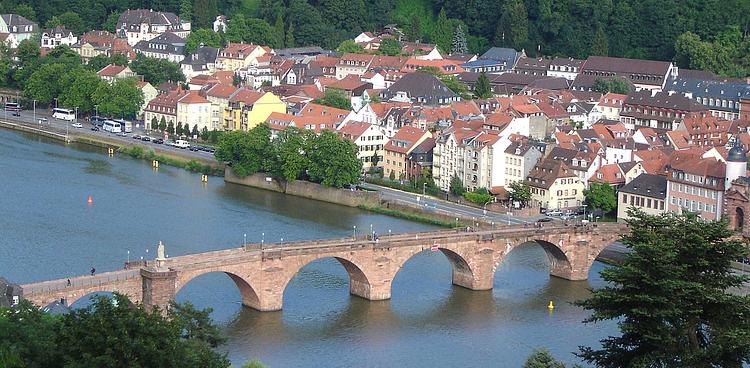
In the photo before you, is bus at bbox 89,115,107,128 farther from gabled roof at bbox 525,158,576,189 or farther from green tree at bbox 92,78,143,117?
gabled roof at bbox 525,158,576,189

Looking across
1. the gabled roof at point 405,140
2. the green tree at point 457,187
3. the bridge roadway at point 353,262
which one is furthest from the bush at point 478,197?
the bridge roadway at point 353,262

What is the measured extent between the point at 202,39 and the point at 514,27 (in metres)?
20.9

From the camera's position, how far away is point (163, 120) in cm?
8712

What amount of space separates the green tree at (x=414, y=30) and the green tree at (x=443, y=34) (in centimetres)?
101

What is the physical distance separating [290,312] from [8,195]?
21.7 m

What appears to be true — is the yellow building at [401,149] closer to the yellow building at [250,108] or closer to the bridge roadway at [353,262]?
the yellow building at [250,108]

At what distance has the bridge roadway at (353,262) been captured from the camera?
1837 inches

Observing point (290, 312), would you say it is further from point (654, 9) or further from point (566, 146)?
point (654, 9)

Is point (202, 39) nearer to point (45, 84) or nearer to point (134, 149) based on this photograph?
point (45, 84)

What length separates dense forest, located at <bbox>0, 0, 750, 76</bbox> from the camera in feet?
339

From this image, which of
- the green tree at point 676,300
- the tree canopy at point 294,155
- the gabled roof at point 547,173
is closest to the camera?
the green tree at point 676,300

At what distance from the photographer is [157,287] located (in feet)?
153

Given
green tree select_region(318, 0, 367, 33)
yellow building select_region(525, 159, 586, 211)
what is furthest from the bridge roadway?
green tree select_region(318, 0, 367, 33)

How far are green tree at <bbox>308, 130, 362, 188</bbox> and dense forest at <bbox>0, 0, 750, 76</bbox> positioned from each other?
35248 millimetres
